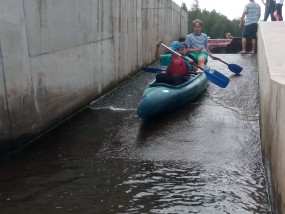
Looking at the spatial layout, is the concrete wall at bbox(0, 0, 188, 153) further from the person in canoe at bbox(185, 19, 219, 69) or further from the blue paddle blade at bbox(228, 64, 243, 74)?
the blue paddle blade at bbox(228, 64, 243, 74)

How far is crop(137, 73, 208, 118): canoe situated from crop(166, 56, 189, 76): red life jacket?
232 mm

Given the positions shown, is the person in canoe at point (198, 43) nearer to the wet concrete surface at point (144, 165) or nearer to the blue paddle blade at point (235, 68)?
the blue paddle blade at point (235, 68)

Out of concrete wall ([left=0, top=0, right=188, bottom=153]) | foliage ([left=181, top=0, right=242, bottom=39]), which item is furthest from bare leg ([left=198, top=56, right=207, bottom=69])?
foliage ([left=181, top=0, right=242, bottom=39])

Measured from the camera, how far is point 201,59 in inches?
368

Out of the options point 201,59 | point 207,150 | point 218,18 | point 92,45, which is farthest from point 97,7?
point 218,18

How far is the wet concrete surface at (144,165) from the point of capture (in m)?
4.09

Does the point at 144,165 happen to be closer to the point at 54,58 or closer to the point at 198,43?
the point at 54,58

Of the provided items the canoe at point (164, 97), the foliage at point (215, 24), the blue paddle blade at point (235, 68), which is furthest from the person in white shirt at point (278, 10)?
the foliage at point (215, 24)

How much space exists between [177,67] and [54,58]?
233 centimetres

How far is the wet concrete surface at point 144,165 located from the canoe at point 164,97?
0.67ft

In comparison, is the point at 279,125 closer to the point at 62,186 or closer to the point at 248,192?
the point at 248,192

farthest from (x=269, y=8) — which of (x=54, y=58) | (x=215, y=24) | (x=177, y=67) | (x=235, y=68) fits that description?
(x=215, y=24)

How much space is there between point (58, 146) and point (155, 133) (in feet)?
5.01

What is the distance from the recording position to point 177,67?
293 inches
